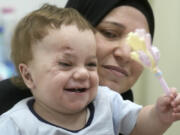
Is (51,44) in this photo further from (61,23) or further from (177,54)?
(177,54)

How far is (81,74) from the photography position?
0.68 m

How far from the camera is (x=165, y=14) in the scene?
1584 mm

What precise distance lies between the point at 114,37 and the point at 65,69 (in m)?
0.30

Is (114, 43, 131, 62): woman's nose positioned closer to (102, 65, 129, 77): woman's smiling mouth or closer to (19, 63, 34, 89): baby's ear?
(102, 65, 129, 77): woman's smiling mouth

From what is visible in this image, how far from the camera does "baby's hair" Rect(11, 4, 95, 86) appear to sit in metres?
0.73

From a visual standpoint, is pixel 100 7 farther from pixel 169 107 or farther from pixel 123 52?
pixel 169 107

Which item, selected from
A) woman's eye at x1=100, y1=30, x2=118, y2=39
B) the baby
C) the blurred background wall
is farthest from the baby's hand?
the blurred background wall

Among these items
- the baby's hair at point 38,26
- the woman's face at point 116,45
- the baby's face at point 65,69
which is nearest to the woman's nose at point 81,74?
the baby's face at point 65,69

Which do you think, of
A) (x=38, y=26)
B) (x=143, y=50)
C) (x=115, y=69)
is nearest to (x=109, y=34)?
(x=115, y=69)

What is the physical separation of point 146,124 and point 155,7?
1.05 m

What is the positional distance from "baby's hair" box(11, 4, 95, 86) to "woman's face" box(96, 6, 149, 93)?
0.16m

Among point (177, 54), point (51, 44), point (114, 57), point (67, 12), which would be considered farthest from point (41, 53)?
point (177, 54)

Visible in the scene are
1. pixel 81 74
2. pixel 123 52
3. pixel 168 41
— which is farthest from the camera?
pixel 168 41

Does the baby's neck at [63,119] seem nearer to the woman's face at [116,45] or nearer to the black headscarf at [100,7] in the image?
the woman's face at [116,45]
